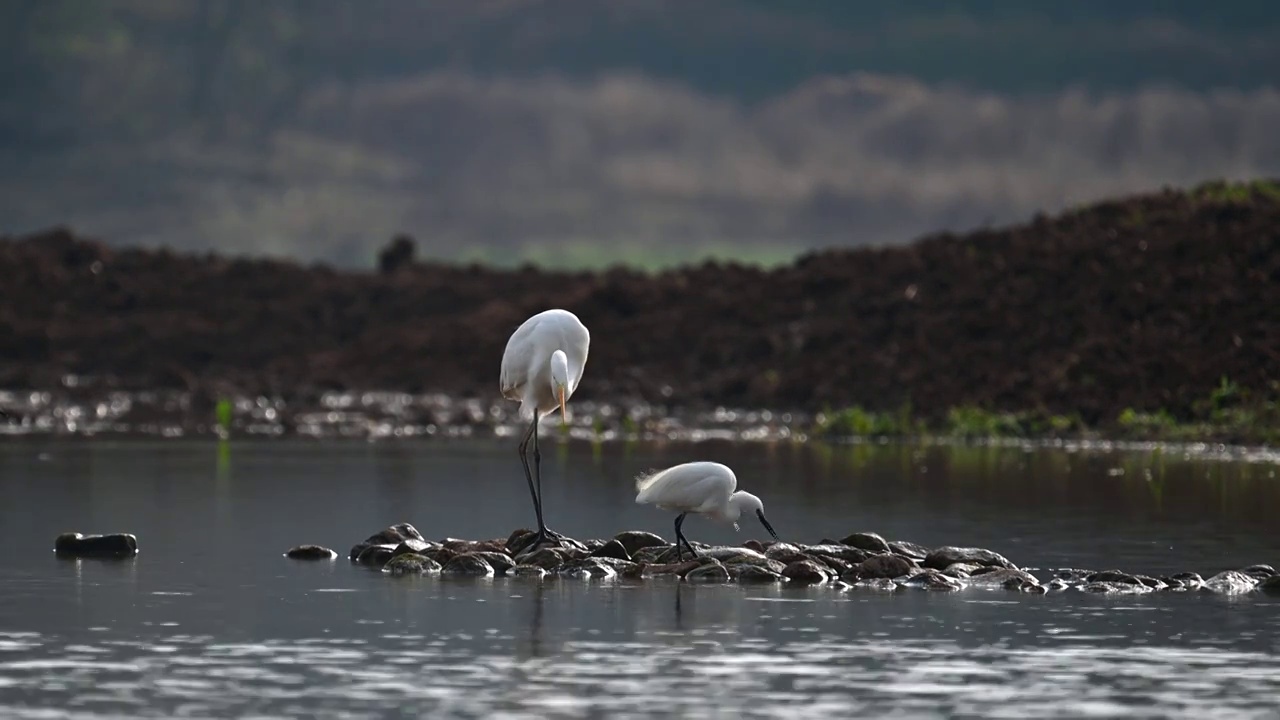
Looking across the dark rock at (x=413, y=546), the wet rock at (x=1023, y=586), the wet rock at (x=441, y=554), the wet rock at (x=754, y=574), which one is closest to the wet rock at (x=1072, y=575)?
the wet rock at (x=1023, y=586)

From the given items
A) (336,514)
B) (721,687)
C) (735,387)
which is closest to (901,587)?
(721,687)

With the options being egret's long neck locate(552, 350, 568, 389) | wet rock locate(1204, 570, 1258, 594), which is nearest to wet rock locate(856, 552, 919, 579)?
wet rock locate(1204, 570, 1258, 594)

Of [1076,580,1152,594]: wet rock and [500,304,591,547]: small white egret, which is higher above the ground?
[500,304,591,547]: small white egret

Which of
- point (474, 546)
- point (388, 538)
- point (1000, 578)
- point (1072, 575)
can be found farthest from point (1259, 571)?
point (388, 538)

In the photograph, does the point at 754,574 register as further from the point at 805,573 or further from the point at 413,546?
the point at 413,546

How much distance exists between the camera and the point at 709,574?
1645cm

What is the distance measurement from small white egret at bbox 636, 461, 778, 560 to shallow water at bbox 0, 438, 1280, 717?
103 cm

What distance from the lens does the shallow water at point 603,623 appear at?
10609 millimetres

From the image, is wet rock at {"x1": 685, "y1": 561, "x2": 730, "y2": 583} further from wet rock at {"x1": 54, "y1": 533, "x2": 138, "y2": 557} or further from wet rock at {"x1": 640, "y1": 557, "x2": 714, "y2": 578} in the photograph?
wet rock at {"x1": 54, "y1": 533, "x2": 138, "y2": 557}

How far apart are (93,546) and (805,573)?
22.0ft

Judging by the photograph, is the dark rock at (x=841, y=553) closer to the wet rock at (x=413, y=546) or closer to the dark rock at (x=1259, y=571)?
the dark rock at (x=1259, y=571)

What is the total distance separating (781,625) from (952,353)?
3798 centimetres

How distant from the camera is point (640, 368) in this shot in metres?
59.1

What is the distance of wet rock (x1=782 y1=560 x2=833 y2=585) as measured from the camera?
53.3ft
